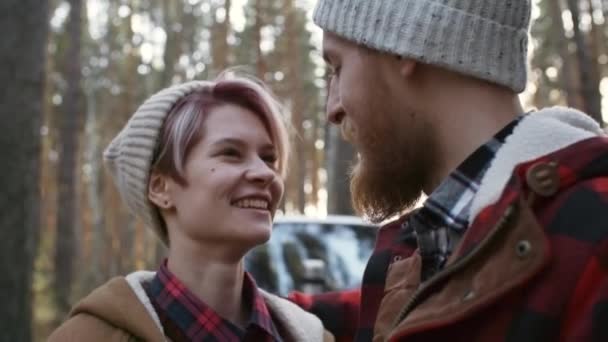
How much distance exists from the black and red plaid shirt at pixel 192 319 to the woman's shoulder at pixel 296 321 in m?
0.05

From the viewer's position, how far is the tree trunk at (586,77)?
10523 millimetres

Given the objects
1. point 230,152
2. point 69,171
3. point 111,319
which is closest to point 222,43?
point 69,171

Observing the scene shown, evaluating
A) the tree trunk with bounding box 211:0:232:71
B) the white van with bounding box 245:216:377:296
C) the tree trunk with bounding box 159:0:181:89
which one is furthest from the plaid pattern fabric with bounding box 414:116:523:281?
the tree trunk with bounding box 159:0:181:89

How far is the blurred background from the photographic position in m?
5.31

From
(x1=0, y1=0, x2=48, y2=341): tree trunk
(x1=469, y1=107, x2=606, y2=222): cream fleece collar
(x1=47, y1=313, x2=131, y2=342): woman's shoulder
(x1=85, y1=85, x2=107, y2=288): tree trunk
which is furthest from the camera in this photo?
(x1=85, y1=85, x2=107, y2=288): tree trunk

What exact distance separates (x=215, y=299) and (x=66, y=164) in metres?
16.1

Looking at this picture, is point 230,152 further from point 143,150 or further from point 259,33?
point 259,33

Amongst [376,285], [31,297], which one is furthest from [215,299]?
[31,297]

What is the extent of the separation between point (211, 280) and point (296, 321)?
0.98ft

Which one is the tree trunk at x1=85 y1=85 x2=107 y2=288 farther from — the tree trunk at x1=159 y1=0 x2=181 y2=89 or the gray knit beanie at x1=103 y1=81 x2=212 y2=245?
the gray knit beanie at x1=103 y1=81 x2=212 y2=245

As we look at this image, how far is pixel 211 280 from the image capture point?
2.75 metres

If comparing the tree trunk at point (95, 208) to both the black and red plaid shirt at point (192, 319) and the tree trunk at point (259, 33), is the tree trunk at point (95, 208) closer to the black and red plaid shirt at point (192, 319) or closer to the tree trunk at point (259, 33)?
the tree trunk at point (259, 33)

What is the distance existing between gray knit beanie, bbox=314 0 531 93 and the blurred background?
0.58m

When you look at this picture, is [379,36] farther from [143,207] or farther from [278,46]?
[278,46]
